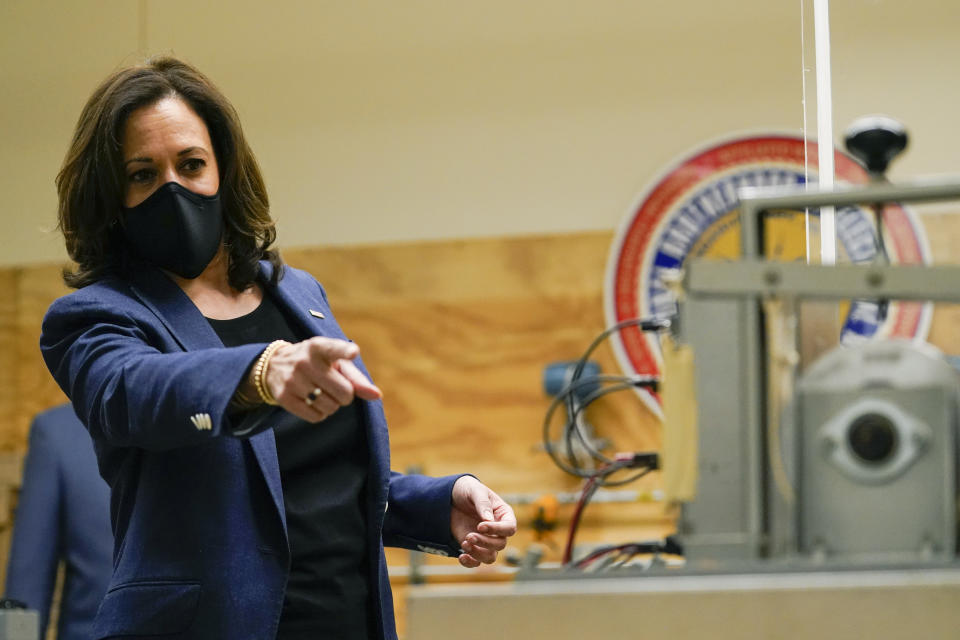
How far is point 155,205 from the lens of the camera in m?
1.42

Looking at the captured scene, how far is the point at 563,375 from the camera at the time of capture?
3162 mm

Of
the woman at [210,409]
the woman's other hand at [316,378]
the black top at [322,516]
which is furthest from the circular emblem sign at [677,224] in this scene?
the woman's other hand at [316,378]

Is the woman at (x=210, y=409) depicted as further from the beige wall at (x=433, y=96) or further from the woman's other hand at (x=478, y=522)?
the beige wall at (x=433, y=96)

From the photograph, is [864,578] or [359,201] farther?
[359,201]

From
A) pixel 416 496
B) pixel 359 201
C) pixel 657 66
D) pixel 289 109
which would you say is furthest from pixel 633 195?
pixel 416 496

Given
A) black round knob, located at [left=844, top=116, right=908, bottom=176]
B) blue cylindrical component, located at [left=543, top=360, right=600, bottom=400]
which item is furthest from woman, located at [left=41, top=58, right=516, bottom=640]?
blue cylindrical component, located at [left=543, top=360, right=600, bottom=400]

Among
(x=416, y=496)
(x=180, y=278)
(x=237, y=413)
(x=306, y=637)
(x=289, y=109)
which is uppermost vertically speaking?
(x=289, y=109)

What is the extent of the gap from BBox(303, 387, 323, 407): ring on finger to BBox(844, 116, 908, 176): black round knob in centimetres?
51

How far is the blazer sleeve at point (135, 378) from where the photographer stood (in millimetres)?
1182

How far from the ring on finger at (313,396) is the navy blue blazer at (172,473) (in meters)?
0.07

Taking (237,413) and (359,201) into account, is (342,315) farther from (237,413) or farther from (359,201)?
(237,413)

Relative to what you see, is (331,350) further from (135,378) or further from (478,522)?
(478,522)

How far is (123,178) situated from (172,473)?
35 centimetres

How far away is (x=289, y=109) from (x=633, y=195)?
993 millimetres
